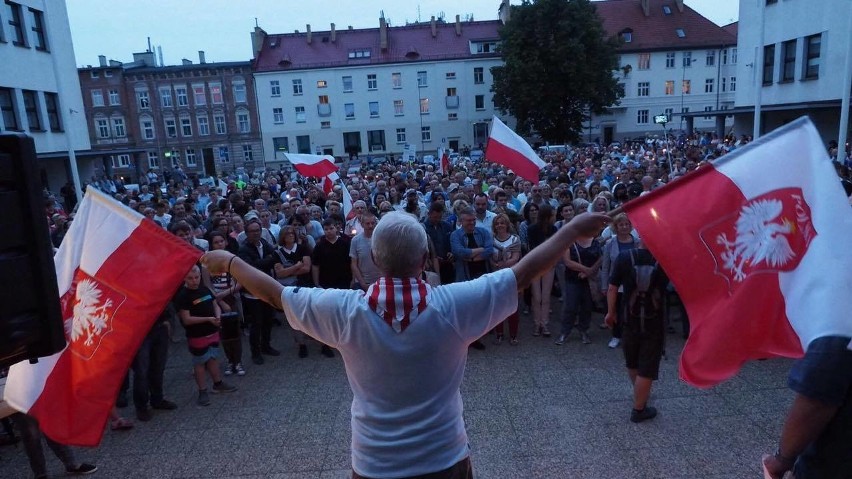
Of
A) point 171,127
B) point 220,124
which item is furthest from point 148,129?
point 220,124

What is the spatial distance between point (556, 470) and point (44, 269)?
3718 millimetres

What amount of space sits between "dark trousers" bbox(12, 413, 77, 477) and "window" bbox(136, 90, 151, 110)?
5875 cm

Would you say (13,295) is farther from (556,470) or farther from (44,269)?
(556,470)

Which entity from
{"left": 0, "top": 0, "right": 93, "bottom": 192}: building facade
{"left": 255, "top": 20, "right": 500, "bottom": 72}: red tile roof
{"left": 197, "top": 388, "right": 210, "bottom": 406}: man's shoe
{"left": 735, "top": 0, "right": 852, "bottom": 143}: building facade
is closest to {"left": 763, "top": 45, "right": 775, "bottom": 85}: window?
{"left": 735, "top": 0, "right": 852, "bottom": 143}: building facade

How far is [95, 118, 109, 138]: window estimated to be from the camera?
56344 millimetres

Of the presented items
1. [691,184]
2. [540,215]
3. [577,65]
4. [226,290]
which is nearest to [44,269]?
[691,184]

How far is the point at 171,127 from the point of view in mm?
56906

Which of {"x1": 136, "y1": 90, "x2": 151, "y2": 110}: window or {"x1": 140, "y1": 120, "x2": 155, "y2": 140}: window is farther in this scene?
{"x1": 140, "y1": 120, "x2": 155, "y2": 140}: window

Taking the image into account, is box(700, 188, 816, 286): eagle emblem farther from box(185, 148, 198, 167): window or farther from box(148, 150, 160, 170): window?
box(148, 150, 160, 170): window

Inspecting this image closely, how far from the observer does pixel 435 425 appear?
2.24 m

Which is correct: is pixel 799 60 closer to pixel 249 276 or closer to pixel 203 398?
pixel 203 398

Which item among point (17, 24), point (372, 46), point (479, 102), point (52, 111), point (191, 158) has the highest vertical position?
point (372, 46)

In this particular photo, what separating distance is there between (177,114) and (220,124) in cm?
431

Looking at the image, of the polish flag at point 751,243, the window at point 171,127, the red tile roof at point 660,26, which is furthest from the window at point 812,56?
the window at point 171,127
